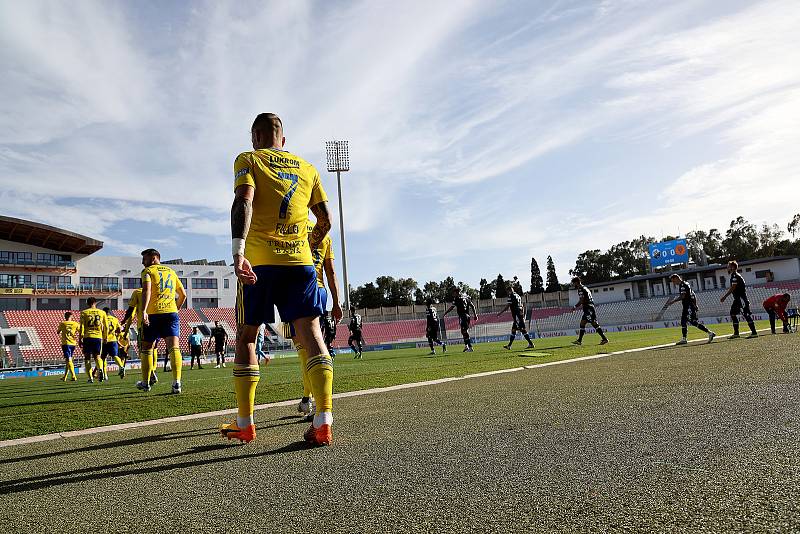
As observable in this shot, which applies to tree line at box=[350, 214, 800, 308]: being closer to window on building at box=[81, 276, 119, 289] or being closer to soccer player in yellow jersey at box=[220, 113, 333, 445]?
window on building at box=[81, 276, 119, 289]

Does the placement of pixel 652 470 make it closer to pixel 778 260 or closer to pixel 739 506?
pixel 739 506

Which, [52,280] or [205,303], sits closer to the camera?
[52,280]

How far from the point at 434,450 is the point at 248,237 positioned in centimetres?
205

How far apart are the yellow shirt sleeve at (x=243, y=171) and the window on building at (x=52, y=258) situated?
64.8 m

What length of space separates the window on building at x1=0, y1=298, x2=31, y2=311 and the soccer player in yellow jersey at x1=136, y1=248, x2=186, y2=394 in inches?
2295

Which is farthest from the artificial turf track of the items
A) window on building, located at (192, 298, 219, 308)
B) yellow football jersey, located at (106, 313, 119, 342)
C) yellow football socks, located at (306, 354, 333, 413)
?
window on building, located at (192, 298, 219, 308)

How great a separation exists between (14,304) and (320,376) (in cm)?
6460

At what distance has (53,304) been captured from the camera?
56.2m

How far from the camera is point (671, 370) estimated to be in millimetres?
6262

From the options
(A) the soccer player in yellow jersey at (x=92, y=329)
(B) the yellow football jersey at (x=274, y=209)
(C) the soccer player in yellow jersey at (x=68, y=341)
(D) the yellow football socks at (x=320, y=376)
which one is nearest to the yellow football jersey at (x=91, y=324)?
(A) the soccer player in yellow jersey at (x=92, y=329)

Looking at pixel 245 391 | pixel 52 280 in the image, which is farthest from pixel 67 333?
pixel 52 280

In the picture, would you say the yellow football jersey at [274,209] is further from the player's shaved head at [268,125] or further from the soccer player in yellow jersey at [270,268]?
the player's shaved head at [268,125]

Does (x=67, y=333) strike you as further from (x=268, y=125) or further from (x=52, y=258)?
(x=52, y=258)

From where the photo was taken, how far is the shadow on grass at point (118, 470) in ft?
8.71
